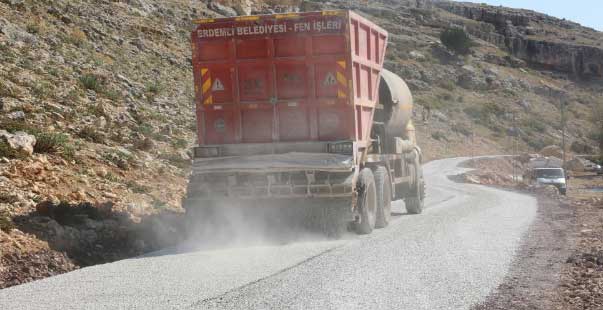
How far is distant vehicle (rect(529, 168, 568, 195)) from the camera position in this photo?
32062mm

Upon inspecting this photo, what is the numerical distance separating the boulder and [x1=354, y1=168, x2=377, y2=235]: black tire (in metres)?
6.64

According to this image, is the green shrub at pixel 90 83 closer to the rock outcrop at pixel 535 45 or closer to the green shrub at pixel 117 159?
the green shrub at pixel 117 159

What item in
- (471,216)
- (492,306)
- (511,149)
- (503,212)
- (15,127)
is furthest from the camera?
(511,149)

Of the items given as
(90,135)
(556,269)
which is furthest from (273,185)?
(90,135)

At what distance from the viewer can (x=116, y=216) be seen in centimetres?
1285

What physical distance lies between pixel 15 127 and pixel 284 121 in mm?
6272

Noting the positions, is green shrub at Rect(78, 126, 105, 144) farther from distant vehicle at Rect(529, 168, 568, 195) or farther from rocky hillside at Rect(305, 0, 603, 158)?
rocky hillside at Rect(305, 0, 603, 158)

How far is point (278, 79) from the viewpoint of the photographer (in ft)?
39.6

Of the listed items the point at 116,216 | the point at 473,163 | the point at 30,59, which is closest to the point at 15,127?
the point at 116,216

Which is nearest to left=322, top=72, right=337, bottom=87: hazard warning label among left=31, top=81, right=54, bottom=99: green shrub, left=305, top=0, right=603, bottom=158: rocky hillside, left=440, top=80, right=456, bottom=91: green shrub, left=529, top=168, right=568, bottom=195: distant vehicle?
left=31, top=81, right=54, bottom=99: green shrub

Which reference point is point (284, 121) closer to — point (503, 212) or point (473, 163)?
point (503, 212)

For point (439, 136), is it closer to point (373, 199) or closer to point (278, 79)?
point (373, 199)

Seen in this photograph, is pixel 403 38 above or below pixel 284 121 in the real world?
above

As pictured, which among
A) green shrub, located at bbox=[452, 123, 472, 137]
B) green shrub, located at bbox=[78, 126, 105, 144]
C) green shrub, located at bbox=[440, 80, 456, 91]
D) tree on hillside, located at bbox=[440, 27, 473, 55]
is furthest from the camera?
tree on hillside, located at bbox=[440, 27, 473, 55]
